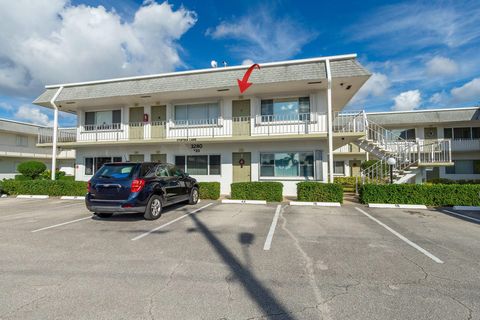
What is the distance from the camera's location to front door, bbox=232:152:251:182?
13969 millimetres

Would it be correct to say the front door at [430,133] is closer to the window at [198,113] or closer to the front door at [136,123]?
the window at [198,113]

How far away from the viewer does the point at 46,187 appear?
13.5 m

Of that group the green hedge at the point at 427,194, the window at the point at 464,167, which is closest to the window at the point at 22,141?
the green hedge at the point at 427,194

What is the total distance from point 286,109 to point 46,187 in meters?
13.9

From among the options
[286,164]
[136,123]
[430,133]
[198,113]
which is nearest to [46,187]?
[136,123]

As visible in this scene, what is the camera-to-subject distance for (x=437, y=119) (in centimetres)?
2241

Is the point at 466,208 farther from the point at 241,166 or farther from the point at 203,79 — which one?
the point at 203,79

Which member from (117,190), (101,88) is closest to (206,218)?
(117,190)

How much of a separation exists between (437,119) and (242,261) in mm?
26170

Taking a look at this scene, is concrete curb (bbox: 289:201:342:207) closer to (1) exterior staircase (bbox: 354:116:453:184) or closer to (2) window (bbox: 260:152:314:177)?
(1) exterior staircase (bbox: 354:116:453:184)

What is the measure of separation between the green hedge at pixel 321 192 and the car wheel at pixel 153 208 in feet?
19.8

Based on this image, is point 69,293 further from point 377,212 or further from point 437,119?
point 437,119

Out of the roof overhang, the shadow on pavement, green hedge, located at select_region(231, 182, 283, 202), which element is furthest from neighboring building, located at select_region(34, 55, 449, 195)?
the shadow on pavement

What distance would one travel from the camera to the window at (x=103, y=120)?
16203 millimetres
